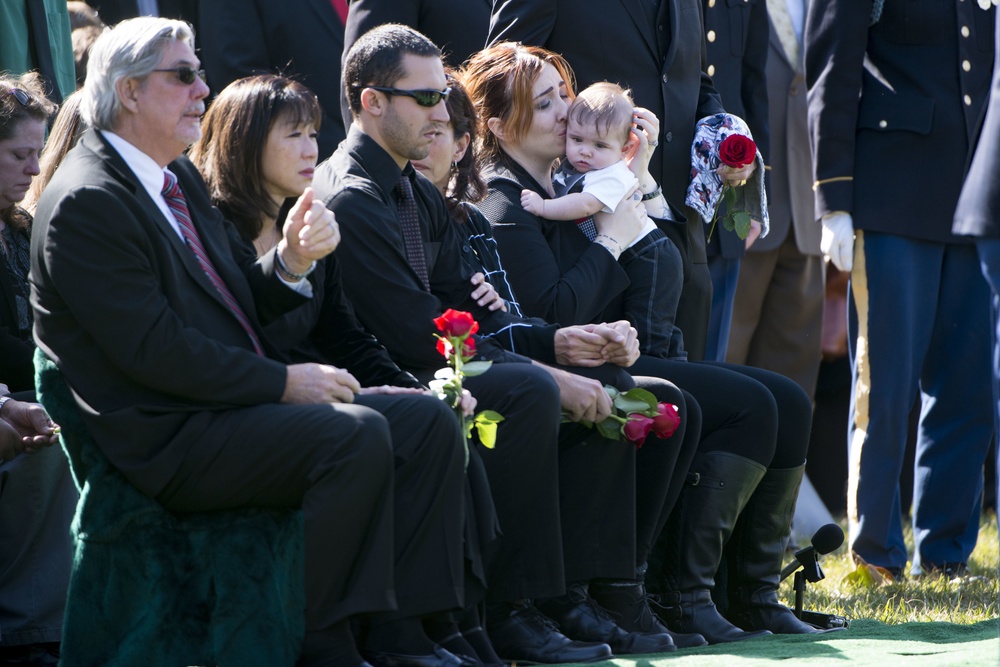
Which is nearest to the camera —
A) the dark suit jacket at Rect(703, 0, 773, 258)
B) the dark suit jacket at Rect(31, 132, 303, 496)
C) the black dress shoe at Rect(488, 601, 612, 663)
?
the dark suit jacket at Rect(31, 132, 303, 496)

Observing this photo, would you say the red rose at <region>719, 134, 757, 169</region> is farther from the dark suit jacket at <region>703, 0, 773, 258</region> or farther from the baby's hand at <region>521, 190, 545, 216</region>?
the baby's hand at <region>521, 190, 545, 216</region>

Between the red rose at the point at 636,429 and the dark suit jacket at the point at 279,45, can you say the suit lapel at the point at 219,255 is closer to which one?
the red rose at the point at 636,429

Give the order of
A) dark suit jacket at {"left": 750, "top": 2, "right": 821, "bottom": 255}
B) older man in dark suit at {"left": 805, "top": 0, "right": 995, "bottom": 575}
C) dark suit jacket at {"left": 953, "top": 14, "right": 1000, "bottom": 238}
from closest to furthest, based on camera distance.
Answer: dark suit jacket at {"left": 953, "top": 14, "right": 1000, "bottom": 238}
older man in dark suit at {"left": 805, "top": 0, "right": 995, "bottom": 575}
dark suit jacket at {"left": 750, "top": 2, "right": 821, "bottom": 255}

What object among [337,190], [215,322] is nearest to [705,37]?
[337,190]

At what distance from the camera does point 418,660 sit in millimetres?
3531

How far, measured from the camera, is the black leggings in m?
4.66

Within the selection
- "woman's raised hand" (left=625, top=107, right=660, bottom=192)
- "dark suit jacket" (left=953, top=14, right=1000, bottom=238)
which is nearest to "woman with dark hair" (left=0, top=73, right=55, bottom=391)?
"woman's raised hand" (left=625, top=107, right=660, bottom=192)

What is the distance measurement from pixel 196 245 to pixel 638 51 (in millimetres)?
2292

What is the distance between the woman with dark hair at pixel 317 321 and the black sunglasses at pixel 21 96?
1.87 feet

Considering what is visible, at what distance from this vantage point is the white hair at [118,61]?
145 inches

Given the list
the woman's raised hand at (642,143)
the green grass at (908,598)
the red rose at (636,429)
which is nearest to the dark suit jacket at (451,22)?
the woman's raised hand at (642,143)

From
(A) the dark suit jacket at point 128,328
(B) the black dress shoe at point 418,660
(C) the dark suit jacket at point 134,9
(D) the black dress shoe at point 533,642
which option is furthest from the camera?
(C) the dark suit jacket at point 134,9

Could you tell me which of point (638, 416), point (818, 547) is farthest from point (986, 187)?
point (638, 416)

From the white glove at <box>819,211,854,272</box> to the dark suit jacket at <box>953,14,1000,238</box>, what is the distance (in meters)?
0.82
